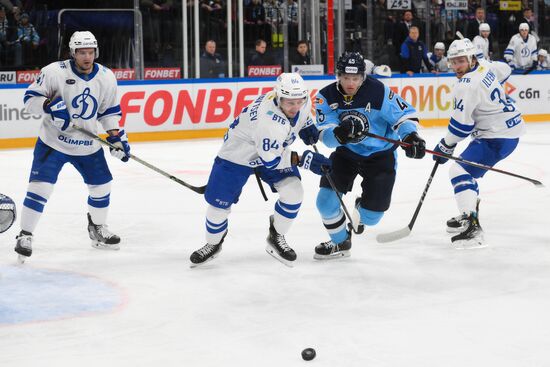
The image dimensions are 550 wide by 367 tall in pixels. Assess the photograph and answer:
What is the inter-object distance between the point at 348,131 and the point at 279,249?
685 millimetres

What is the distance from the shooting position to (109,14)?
10.9 metres

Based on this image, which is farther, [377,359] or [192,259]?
[192,259]

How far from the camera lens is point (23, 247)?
4.64m

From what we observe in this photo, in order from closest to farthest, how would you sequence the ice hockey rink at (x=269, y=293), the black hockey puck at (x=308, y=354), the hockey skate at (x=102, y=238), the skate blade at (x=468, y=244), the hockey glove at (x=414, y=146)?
the black hockey puck at (x=308, y=354) → the ice hockey rink at (x=269, y=293) → the hockey glove at (x=414, y=146) → the skate blade at (x=468, y=244) → the hockey skate at (x=102, y=238)

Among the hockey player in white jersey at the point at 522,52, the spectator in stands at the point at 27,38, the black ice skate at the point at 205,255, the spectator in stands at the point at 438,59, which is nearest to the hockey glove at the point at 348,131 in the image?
the black ice skate at the point at 205,255

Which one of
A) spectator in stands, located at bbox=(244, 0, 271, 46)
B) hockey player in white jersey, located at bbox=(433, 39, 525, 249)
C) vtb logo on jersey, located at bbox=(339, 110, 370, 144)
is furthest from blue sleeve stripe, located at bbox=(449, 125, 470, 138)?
spectator in stands, located at bbox=(244, 0, 271, 46)

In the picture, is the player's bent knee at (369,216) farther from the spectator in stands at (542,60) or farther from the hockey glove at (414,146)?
the spectator in stands at (542,60)

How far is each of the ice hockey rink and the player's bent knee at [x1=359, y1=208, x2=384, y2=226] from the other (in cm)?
16

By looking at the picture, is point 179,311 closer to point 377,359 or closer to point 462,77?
point 377,359

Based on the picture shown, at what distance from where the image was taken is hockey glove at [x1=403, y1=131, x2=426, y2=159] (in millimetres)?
4555

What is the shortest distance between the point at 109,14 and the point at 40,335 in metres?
7.97

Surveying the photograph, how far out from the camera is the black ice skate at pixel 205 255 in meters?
4.57

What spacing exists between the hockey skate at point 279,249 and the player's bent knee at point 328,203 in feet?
0.84

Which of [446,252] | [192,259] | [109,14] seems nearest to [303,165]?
[192,259]
